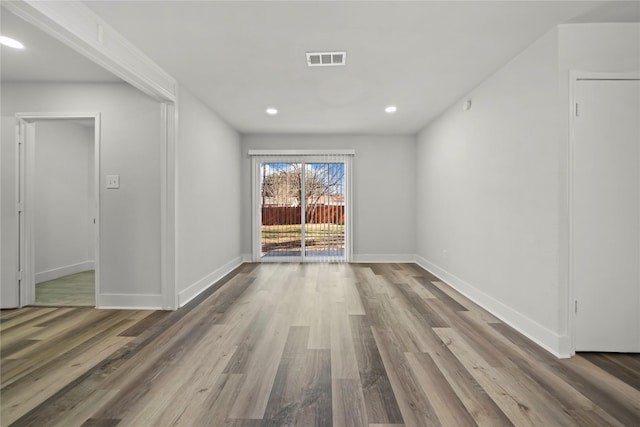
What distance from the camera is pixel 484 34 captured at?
2389 millimetres

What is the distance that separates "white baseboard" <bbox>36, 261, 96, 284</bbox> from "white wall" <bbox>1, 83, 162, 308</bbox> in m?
1.42

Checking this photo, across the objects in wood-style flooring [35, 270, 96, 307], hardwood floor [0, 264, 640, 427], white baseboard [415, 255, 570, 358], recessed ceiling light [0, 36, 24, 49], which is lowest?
hardwood floor [0, 264, 640, 427]

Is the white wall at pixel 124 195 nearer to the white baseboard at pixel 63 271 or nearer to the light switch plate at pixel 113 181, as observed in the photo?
the light switch plate at pixel 113 181

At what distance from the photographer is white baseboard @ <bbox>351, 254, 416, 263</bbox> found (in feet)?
19.3

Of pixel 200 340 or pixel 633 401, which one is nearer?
pixel 633 401

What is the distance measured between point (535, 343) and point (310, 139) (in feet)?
15.1

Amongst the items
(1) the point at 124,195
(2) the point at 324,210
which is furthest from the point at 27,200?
(2) the point at 324,210

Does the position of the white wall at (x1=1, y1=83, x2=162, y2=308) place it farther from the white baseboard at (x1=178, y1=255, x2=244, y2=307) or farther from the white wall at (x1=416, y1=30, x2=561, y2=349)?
the white wall at (x1=416, y1=30, x2=561, y2=349)

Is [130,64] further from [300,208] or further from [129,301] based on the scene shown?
[300,208]

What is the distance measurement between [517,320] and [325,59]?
2892 mm

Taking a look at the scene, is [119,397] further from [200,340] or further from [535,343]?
[535,343]

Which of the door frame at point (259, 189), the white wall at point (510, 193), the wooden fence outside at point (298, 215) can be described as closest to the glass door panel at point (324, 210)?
the wooden fence outside at point (298, 215)

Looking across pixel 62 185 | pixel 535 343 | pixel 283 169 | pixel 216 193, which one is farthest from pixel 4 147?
pixel 535 343

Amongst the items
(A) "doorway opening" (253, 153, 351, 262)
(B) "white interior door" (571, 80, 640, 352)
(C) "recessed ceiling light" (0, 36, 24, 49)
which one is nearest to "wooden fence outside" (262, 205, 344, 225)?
(A) "doorway opening" (253, 153, 351, 262)
